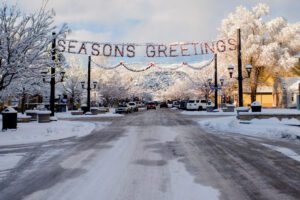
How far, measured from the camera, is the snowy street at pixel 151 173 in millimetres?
6473

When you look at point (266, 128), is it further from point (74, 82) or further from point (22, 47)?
point (74, 82)

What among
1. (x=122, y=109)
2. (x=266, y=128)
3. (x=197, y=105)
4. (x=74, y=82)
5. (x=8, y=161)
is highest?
(x=74, y=82)

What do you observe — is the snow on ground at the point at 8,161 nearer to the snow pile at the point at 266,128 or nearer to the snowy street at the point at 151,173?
the snowy street at the point at 151,173

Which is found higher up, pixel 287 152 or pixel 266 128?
pixel 266 128

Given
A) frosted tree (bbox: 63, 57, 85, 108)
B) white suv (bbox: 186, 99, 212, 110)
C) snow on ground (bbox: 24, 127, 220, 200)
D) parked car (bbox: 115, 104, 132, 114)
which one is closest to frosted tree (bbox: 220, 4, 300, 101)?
white suv (bbox: 186, 99, 212, 110)

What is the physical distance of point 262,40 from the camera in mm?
56125

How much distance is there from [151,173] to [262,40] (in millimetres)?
51915

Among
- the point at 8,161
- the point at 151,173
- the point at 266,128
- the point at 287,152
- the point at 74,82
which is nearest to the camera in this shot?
the point at 151,173

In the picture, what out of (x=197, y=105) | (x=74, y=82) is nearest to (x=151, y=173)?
(x=197, y=105)

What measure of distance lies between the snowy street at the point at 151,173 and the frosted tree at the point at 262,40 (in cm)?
4299

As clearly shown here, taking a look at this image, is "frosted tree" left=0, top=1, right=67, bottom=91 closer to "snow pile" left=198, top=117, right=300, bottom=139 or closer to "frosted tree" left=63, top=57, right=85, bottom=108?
"snow pile" left=198, top=117, right=300, bottom=139

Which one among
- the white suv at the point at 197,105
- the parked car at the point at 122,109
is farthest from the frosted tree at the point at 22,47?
the white suv at the point at 197,105

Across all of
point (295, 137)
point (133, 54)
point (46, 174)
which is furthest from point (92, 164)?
point (133, 54)

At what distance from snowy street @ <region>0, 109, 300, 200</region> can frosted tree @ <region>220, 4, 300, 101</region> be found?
1693 inches
